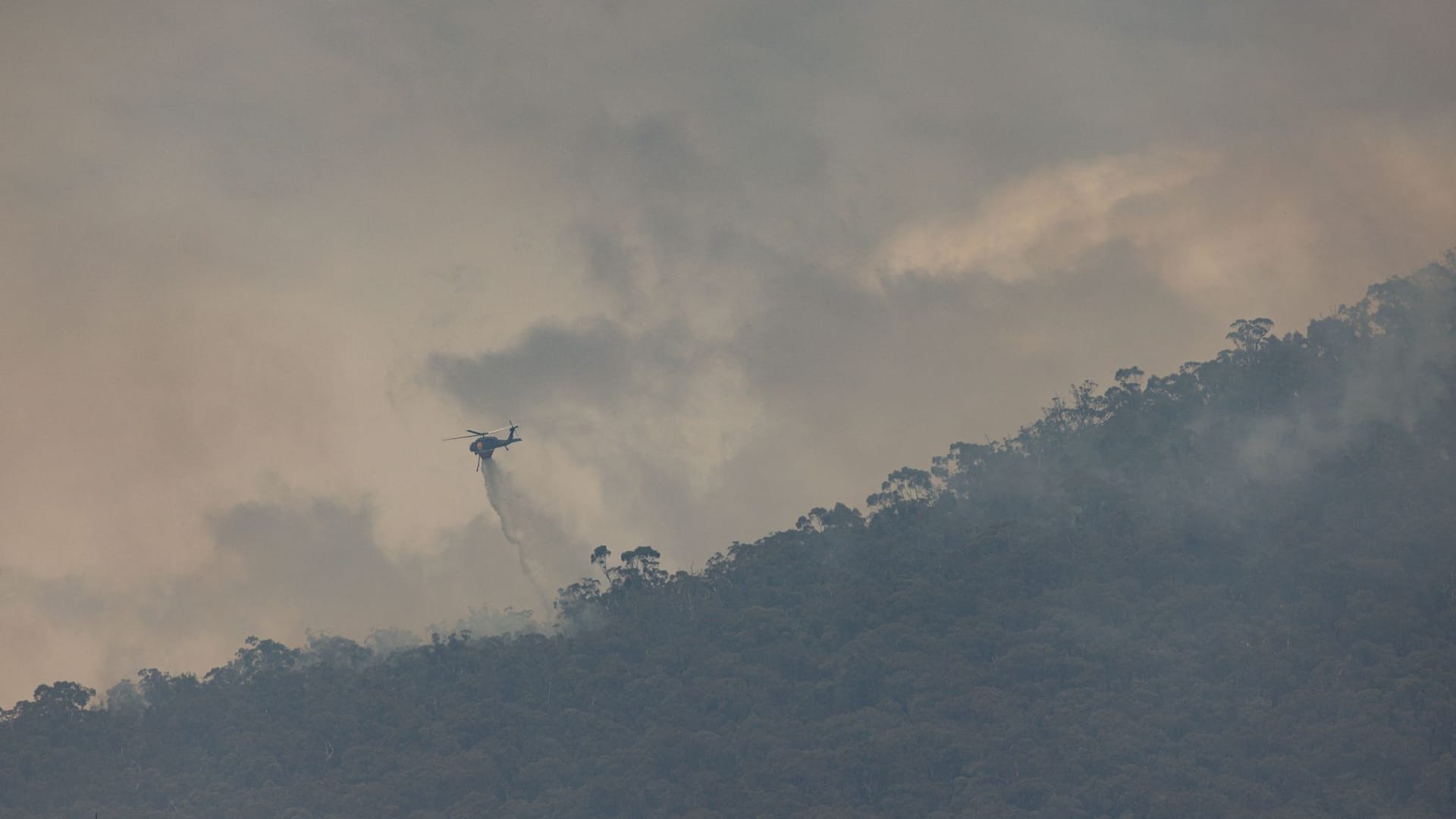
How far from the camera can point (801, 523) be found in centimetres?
14100

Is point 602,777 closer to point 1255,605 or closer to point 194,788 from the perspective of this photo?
point 194,788

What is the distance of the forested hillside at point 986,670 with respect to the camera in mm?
103562

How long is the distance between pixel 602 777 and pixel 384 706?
19.6m

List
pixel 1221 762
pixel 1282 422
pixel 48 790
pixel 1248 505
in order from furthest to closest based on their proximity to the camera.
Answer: pixel 1282 422
pixel 1248 505
pixel 48 790
pixel 1221 762

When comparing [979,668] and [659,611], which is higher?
[659,611]

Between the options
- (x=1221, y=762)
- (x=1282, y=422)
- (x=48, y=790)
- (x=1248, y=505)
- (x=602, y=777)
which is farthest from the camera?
(x=1282, y=422)

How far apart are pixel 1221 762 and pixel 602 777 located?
33.9 m

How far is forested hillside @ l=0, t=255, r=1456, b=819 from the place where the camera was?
4077 inches

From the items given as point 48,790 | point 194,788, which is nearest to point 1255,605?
point 194,788

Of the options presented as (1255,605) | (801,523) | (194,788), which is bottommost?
(1255,605)

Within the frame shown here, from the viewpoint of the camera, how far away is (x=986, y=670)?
117 metres

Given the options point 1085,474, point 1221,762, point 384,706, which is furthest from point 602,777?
point 1085,474

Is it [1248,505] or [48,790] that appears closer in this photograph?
[48,790]

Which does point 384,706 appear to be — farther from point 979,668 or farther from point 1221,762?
point 1221,762
